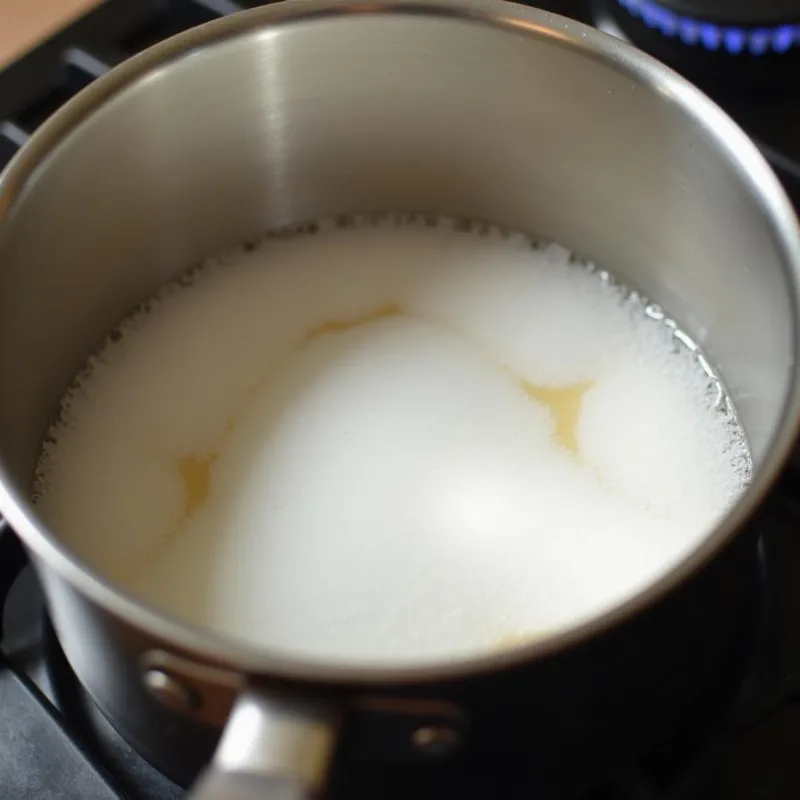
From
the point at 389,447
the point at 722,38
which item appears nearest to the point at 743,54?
the point at 722,38

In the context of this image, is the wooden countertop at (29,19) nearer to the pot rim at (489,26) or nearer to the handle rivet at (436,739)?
the pot rim at (489,26)

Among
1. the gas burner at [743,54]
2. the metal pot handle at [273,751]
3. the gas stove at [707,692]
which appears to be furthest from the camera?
the gas burner at [743,54]

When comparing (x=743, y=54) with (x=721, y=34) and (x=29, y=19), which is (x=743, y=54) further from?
(x=29, y=19)

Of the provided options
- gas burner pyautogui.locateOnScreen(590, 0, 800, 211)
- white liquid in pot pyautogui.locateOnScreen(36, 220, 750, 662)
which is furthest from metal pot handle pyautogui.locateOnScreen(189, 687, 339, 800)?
gas burner pyautogui.locateOnScreen(590, 0, 800, 211)

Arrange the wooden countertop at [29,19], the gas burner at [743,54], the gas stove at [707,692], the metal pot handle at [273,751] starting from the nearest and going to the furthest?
the metal pot handle at [273,751]
the gas stove at [707,692]
the gas burner at [743,54]
the wooden countertop at [29,19]

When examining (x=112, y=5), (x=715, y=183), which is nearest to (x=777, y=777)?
(x=715, y=183)

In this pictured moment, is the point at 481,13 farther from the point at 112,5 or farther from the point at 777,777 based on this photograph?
the point at 777,777

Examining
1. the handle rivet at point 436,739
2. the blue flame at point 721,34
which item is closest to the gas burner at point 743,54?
the blue flame at point 721,34
